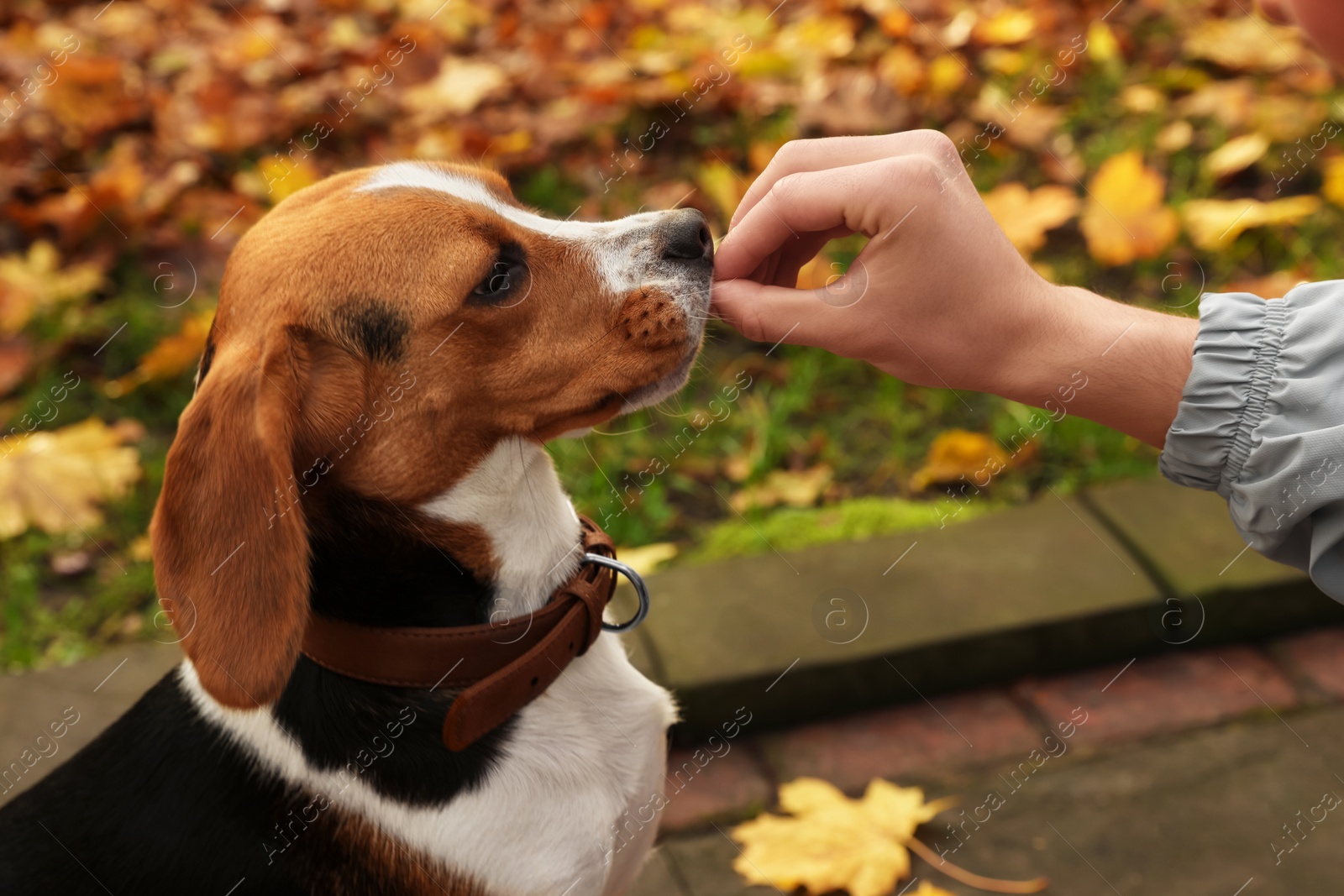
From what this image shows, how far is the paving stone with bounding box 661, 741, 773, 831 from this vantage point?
324 centimetres

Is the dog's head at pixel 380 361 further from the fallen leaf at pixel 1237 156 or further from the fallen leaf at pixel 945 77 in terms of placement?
the fallen leaf at pixel 945 77

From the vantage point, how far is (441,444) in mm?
2211

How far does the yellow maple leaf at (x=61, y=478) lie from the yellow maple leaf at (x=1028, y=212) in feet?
11.1

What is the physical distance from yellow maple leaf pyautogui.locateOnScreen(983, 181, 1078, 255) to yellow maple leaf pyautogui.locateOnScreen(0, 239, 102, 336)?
12.3 ft

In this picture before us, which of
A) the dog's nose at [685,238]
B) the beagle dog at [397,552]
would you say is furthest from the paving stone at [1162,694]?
the dog's nose at [685,238]

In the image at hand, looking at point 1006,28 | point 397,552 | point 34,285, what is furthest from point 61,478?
point 1006,28

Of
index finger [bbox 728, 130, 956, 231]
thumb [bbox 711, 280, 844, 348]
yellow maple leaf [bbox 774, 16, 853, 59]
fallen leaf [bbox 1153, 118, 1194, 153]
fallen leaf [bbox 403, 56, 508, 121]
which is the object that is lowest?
fallen leaf [bbox 1153, 118, 1194, 153]

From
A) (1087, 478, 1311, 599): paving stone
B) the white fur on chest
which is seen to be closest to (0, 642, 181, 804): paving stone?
the white fur on chest

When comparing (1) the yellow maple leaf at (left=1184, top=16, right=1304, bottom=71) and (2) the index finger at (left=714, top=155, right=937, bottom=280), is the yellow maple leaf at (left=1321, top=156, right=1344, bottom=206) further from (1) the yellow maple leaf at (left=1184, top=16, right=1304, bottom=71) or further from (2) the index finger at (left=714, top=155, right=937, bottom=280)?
(2) the index finger at (left=714, top=155, right=937, bottom=280)

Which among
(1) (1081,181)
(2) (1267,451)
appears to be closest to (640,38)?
(1) (1081,181)

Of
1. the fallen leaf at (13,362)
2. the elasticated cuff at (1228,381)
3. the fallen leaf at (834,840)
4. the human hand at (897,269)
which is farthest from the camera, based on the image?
the fallen leaf at (13,362)

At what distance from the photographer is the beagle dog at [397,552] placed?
85.5 inches

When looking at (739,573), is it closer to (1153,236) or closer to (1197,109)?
(1153,236)

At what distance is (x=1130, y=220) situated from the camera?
4551 mm
